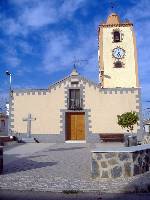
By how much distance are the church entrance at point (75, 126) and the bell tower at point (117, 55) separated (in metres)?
5.33

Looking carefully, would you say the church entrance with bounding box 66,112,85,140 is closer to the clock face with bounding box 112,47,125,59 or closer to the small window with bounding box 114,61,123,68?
the small window with bounding box 114,61,123,68

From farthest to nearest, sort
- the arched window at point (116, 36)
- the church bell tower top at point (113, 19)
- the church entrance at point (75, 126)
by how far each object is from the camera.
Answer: the church bell tower top at point (113, 19)
the arched window at point (116, 36)
the church entrance at point (75, 126)

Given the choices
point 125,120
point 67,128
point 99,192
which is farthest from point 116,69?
point 99,192

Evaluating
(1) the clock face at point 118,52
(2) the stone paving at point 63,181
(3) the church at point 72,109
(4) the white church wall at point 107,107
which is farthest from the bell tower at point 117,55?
(2) the stone paving at point 63,181

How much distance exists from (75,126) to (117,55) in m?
8.63

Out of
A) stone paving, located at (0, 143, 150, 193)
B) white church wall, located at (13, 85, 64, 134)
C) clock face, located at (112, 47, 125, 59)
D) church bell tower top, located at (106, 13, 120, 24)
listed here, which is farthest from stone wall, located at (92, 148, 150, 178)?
church bell tower top, located at (106, 13, 120, 24)

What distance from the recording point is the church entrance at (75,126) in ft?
76.2

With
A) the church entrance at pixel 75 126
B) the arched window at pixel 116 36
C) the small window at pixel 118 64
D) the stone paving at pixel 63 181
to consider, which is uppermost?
the arched window at pixel 116 36

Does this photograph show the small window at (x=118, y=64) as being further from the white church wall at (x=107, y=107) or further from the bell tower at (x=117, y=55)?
the white church wall at (x=107, y=107)

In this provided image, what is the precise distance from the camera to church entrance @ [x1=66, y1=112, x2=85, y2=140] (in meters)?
23.2

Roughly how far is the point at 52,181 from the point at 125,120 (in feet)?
37.4

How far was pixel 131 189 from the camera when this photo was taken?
6.56m

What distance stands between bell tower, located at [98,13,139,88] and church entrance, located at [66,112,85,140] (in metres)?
5.33

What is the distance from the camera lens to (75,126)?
2338 centimetres
